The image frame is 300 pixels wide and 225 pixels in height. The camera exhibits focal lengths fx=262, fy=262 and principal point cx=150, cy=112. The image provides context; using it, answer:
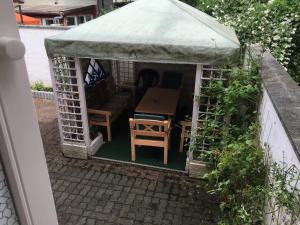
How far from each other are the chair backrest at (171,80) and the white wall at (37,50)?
3.30 metres

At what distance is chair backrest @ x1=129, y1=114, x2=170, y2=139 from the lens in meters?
4.75

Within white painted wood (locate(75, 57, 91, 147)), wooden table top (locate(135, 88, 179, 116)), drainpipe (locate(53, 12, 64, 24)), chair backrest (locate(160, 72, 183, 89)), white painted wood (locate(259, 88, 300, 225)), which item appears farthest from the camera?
drainpipe (locate(53, 12, 64, 24))

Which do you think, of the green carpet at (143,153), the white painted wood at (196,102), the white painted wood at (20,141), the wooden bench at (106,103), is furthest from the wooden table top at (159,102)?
the white painted wood at (20,141)

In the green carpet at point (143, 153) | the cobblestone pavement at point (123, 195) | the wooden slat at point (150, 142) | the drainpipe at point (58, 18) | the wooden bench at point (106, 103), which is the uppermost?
the drainpipe at point (58, 18)

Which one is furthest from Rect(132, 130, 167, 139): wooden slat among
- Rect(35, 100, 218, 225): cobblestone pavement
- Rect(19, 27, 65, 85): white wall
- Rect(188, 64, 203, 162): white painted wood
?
Rect(19, 27, 65, 85): white wall

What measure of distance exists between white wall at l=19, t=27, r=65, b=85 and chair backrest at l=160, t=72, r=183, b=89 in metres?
3.30

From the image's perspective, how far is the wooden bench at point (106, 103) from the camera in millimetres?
5562

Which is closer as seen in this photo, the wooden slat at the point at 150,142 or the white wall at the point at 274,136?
the white wall at the point at 274,136

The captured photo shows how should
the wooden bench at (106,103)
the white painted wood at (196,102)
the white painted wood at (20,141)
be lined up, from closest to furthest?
the white painted wood at (20,141), the white painted wood at (196,102), the wooden bench at (106,103)

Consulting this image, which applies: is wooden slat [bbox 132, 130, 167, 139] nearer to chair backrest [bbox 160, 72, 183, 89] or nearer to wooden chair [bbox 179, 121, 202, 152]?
wooden chair [bbox 179, 121, 202, 152]

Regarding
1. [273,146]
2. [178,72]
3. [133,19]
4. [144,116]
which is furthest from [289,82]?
[178,72]

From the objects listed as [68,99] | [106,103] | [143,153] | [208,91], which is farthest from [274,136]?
[106,103]

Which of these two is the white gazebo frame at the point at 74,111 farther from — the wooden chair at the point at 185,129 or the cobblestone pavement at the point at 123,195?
the wooden chair at the point at 185,129

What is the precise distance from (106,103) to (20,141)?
5.61 metres
